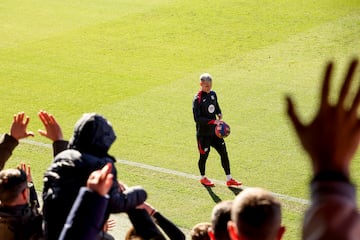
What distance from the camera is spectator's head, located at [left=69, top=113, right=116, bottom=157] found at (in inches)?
181

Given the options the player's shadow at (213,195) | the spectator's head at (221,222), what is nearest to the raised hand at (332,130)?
the spectator's head at (221,222)

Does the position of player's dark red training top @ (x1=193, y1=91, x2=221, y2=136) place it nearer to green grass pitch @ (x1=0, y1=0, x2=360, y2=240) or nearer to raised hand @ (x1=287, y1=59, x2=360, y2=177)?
green grass pitch @ (x1=0, y1=0, x2=360, y2=240)

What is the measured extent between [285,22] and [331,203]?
1774 centimetres

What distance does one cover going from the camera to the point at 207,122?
33.8 ft

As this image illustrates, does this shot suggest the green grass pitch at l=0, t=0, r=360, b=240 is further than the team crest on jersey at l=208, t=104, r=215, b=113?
Yes

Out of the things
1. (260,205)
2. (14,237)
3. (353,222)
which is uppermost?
(353,222)

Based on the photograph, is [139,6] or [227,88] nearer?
[227,88]

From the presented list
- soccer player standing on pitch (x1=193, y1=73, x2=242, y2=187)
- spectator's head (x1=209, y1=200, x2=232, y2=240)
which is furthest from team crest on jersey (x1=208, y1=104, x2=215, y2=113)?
spectator's head (x1=209, y1=200, x2=232, y2=240)

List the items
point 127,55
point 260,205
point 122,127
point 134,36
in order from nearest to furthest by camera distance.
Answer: point 260,205, point 122,127, point 127,55, point 134,36

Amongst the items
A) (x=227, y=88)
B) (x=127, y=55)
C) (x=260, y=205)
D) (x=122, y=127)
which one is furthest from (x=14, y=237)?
(x=127, y=55)

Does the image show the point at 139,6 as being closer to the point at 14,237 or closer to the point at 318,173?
the point at 14,237

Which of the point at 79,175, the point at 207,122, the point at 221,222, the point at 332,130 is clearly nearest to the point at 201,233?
the point at 221,222

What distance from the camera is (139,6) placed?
21125 millimetres

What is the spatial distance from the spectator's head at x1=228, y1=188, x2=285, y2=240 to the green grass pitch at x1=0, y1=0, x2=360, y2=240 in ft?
18.7
